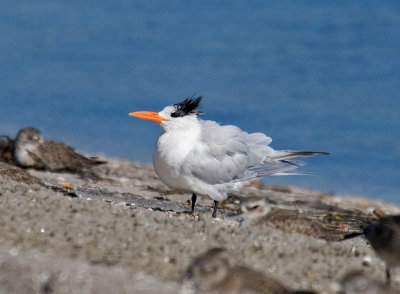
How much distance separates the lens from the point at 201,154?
9.16 m

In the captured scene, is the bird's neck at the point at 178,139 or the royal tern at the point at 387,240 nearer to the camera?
the royal tern at the point at 387,240

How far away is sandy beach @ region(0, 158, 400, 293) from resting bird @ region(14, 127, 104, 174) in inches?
165

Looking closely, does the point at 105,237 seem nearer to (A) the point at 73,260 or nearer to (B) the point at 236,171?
(A) the point at 73,260

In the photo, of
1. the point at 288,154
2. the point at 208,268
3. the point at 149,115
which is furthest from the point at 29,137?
the point at 208,268

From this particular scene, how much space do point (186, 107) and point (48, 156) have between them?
5.11 meters

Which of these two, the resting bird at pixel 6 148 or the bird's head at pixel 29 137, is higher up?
the bird's head at pixel 29 137

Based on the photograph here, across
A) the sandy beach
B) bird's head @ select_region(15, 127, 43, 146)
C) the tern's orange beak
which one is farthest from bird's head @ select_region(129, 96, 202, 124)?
bird's head @ select_region(15, 127, 43, 146)

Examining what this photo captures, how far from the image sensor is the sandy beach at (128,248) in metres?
5.74

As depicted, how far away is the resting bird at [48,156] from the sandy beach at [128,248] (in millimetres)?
4181

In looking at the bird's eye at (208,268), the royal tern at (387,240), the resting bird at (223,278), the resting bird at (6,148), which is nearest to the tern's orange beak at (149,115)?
the royal tern at (387,240)

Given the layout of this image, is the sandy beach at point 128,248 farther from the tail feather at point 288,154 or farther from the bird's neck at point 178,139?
the tail feather at point 288,154

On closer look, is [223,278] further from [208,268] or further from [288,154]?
[288,154]

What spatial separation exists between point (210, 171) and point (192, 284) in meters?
3.92

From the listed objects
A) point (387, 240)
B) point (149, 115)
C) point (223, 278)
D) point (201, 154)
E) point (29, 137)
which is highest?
point (29, 137)
